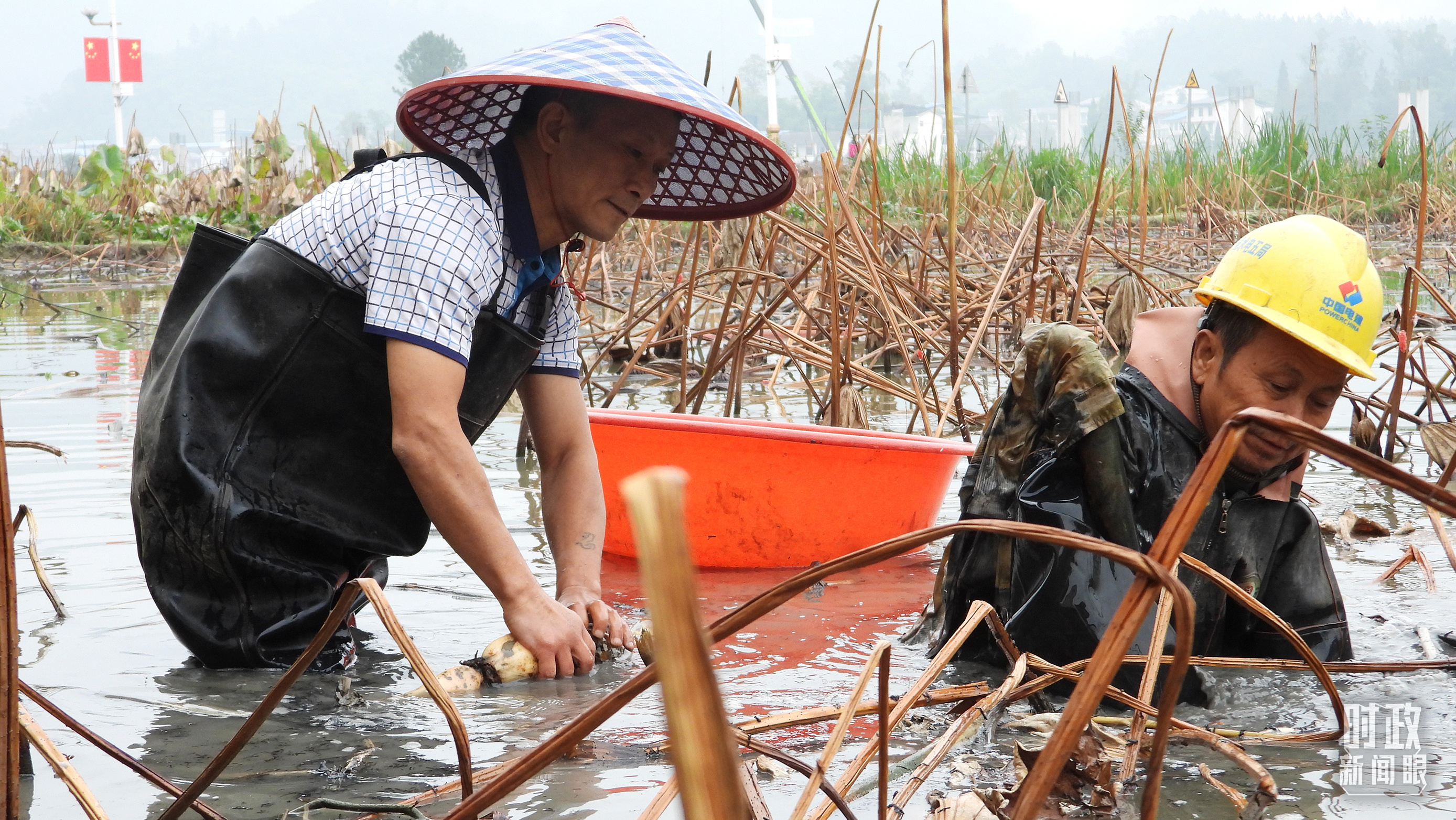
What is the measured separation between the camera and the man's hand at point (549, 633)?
6.81 feet

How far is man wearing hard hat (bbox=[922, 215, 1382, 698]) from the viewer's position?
2135mm

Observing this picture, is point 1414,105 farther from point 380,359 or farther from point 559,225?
point 380,359

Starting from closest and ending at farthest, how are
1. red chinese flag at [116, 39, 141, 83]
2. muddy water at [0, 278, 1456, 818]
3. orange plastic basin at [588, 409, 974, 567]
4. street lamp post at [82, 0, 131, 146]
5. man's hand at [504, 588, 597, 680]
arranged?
muddy water at [0, 278, 1456, 818] → man's hand at [504, 588, 597, 680] → orange plastic basin at [588, 409, 974, 567] → street lamp post at [82, 0, 131, 146] → red chinese flag at [116, 39, 141, 83]

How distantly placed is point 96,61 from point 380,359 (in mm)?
38748

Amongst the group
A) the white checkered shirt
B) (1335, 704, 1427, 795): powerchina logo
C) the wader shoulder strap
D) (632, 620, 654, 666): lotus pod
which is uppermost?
the wader shoulder strap

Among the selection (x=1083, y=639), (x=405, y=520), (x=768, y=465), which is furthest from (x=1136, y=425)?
(x=405, y=520)

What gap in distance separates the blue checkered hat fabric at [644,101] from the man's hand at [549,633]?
34.3 inches

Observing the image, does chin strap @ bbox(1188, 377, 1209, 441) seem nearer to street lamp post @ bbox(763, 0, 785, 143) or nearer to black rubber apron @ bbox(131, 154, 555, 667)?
black rubber apron @ bbox(131, 154, 555, 667)

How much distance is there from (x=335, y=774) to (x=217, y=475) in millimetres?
688

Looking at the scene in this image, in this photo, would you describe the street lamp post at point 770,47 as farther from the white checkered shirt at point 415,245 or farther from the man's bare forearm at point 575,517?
the white checkered shirt at point 415,245

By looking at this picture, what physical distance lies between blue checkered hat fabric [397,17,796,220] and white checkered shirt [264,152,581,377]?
17 cm

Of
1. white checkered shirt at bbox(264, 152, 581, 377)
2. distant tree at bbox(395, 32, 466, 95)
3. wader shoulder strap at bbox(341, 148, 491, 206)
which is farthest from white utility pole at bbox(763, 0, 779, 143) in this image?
distant tree at bbox(395, 32, 466, 95)

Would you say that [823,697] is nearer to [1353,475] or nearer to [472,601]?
[472,601]

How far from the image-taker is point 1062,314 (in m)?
5.14
